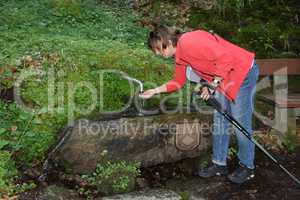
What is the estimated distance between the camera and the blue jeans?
4602 millimetres

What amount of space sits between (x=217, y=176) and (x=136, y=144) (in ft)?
3.28

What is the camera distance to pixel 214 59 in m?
4.26

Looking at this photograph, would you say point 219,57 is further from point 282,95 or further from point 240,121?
point 282,95

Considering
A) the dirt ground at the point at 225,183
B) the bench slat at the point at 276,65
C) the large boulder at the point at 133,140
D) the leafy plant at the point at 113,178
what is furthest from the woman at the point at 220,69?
the bench slat at the point at 276,65

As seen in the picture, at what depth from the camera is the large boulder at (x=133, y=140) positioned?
4918mm

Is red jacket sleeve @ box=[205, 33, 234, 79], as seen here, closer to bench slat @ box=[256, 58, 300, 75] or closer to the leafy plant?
the leafy plant

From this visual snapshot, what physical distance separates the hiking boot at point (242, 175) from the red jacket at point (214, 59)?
37.7 inches

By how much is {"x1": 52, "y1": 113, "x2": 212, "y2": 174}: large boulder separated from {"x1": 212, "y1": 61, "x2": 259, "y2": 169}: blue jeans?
385 millimetres

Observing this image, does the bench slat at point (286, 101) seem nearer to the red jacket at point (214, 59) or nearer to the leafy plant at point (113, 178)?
the red jacket at point (214, 59)

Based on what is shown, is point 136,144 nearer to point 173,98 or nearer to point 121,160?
point 121,160

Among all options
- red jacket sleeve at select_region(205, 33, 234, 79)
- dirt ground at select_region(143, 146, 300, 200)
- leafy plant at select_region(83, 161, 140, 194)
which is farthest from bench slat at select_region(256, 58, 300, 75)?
leafy plant at select_region(83, 161, 140, 194)

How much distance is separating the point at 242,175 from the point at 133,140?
4.17ft

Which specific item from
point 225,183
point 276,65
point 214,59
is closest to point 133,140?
point 225,183

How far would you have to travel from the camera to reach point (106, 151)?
497 centimetres
